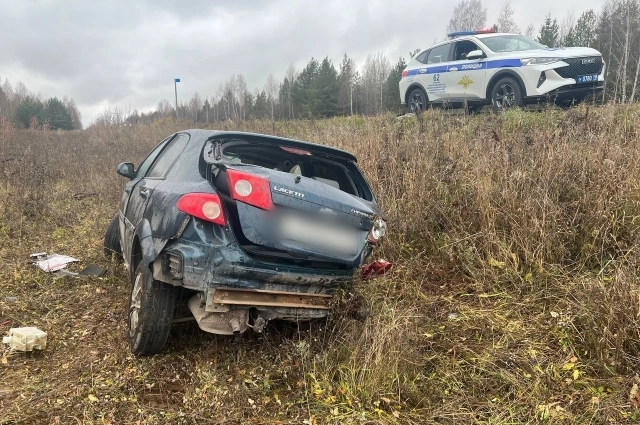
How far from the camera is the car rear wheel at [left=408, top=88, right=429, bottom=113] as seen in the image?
962 centimetres

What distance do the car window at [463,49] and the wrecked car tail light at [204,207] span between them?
753cm

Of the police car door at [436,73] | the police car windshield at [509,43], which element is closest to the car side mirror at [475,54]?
the police car windshield at [509,43]

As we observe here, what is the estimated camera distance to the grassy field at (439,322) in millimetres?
2520

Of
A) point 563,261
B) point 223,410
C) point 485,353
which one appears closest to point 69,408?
point 223,410

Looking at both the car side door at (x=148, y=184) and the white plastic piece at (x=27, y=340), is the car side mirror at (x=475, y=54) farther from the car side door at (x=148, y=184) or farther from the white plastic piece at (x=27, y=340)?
the white plastic piece at (x=27, y=340)

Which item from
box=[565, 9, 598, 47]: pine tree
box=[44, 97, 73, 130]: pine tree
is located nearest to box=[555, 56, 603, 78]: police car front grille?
box=[565, 9, 598, 47]: pine tree

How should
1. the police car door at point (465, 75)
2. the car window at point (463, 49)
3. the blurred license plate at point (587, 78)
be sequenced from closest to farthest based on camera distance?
1. the blurred license plate at point (587, 78)
2. the police car door at point (465, 75)
3. the car window at point (463, 49)

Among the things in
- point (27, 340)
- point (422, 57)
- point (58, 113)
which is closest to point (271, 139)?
point (27, 340)

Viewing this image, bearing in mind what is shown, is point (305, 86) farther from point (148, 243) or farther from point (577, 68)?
point (148, 243)

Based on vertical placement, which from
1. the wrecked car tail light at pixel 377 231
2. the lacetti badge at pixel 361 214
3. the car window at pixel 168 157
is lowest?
the wrecked car tail light at pixel 377 231

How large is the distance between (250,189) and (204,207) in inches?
11.4

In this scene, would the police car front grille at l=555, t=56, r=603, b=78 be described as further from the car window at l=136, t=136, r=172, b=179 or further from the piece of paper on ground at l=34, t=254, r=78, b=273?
the piece of paper on ground at l=34, t=254, r=78, b=273

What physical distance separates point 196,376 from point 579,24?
34832mm

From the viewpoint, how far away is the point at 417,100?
9969 mm
